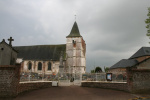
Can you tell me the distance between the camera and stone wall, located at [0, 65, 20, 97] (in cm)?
842

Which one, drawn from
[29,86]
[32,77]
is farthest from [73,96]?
[32,77]

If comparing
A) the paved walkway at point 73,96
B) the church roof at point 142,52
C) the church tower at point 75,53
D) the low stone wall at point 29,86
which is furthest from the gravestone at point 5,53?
the church roof at point 142,52

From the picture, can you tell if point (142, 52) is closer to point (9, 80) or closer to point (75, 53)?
point (75, 53)

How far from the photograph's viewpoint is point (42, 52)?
3875 centimetres

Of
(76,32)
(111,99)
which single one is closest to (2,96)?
(111,99)

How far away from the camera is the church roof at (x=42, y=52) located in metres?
37.1

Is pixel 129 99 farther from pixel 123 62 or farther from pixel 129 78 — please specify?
pixel 123 62

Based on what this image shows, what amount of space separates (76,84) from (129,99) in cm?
1088

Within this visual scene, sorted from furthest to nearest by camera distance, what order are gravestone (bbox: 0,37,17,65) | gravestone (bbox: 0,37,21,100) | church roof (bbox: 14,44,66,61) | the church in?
church roof (bbox: 14,44,66,61) → the church → gravestone (bbox: 0,37,17,65) → gravestone (bbox: 0,37,21,100)

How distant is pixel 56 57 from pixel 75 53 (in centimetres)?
540

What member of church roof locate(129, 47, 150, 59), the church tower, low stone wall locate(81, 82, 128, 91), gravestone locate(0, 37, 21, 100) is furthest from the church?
gravestone locate(0, 37, 21, 100)

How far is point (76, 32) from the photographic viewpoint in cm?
3972

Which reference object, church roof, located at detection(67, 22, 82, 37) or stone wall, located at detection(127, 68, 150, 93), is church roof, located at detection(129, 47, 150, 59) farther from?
stone wall, located at detection(127, 68, 150, 93)

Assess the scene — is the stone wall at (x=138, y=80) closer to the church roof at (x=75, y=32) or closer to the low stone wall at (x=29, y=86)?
the low stone wall at (x=29, y=86)
